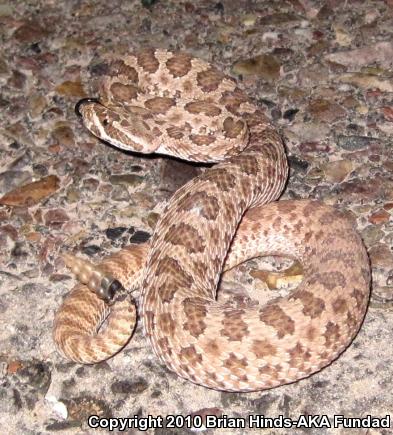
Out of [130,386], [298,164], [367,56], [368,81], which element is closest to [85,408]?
[130,386]

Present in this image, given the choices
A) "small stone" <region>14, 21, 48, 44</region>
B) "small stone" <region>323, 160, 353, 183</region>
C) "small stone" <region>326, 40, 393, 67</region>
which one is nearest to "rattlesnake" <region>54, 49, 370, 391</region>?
"small stone" <region>323, 160, 353, 183</region>

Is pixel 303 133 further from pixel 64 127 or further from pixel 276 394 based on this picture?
pixel 276 394

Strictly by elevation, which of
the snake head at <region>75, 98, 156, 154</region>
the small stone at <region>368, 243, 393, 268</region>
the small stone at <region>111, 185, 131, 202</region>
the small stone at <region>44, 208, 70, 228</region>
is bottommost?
the small stone at <region>368, 243, 393, 268</region>

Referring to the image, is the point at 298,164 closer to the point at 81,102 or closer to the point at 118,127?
the point at 118,127

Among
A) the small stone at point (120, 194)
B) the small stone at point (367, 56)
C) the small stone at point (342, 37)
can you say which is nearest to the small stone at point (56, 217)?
the small stone at point (120, 194)

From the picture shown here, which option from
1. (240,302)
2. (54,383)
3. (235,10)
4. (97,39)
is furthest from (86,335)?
(235,10)

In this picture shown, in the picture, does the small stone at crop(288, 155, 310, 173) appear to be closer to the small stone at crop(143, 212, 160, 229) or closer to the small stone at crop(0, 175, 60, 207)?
the small stone at crop(143, 212, 160, 229)
